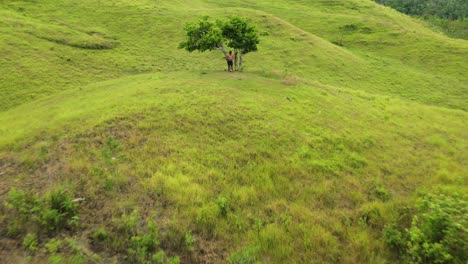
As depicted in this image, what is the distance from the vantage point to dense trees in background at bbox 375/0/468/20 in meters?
145

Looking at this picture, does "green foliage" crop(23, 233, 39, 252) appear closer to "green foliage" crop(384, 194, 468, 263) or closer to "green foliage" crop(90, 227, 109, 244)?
"green foliage" crop(90, 227, 109, 244)

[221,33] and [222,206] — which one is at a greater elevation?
[221,33]

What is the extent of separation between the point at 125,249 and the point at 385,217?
7.58 meters

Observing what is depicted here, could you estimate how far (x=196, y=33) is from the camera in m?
26.5

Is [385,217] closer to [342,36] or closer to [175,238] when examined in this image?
[175,238]

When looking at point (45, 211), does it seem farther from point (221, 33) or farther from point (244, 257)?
point (221, 33)

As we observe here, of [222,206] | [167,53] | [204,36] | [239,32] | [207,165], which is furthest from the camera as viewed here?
[167,53]

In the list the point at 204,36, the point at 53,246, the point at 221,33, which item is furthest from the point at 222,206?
the point at 221,33

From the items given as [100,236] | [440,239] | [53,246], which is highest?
[440,239]

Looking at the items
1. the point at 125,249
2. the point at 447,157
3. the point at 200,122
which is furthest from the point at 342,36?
the point at 125,249

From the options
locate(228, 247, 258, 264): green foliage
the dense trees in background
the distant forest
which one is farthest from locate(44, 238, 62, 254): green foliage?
the dense trees in background

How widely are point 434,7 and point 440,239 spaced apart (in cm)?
20262

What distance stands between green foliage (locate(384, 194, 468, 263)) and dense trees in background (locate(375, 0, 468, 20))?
178715 millimetres

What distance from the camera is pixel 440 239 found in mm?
6129
